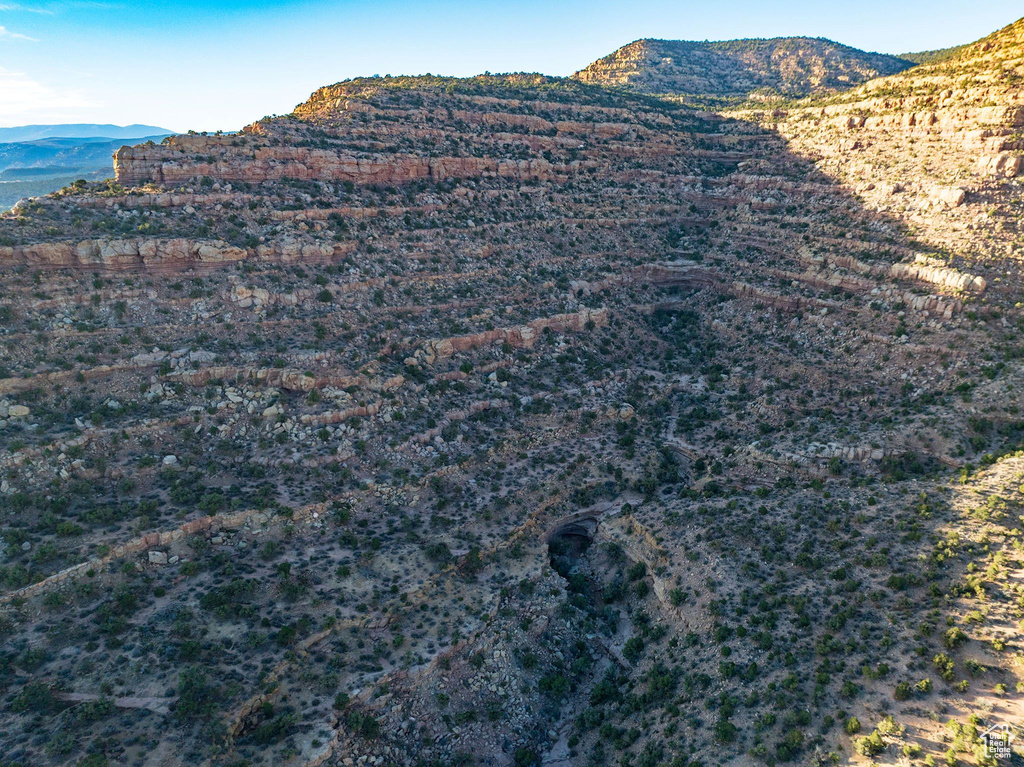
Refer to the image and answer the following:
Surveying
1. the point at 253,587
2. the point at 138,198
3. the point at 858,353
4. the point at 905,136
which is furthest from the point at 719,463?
the point at 138,198

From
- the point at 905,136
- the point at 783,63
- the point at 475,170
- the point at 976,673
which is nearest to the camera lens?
the point at 976,673

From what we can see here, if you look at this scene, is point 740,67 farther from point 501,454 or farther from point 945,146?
point 501,454

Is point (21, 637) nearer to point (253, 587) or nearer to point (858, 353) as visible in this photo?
point (253, 587)

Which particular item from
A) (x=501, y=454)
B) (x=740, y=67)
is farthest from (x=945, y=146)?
(x=740, y=67)

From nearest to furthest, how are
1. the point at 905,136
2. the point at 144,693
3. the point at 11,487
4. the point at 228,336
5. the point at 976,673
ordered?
the point at 976,673 → the point at 144,693 → the point at 11,487 → the point at 228,336 → the point at 905,136

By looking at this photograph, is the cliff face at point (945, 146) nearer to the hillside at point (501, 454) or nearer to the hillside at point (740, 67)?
the hillside at point (501, 454)

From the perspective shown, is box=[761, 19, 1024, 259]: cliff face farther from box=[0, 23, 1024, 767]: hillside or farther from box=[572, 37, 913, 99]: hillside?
box=[572, 37, 913, 99]: hillside

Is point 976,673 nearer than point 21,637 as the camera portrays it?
Yes

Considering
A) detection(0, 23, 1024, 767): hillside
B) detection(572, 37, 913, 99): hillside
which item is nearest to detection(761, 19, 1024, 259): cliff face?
detection(0, 23, 1024, 767): hillside
